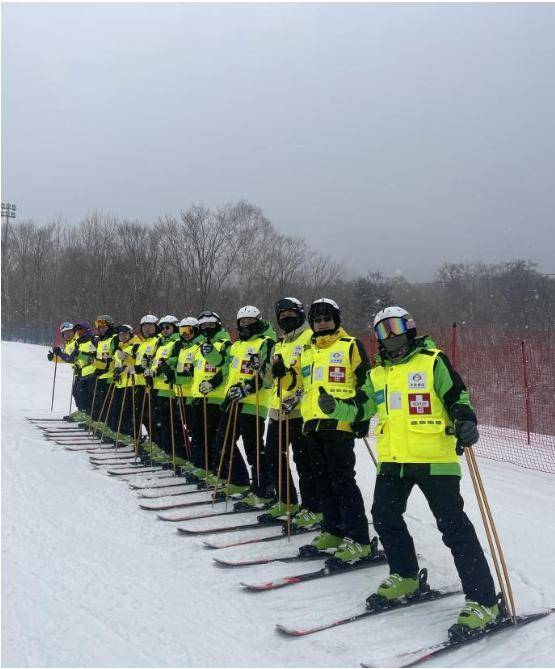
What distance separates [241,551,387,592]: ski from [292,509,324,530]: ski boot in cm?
86

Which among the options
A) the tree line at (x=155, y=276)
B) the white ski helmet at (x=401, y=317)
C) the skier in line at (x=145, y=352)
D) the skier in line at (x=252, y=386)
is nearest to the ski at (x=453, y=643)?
the white ski helmet at (x=401, y=317)

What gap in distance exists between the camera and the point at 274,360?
5.42 m

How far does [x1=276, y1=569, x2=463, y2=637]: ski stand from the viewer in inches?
143

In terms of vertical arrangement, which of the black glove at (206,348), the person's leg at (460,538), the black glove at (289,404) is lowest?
the person's leg at (460,538)

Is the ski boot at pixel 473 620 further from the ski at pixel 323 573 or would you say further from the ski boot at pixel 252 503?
the ski boot at pixel 252 503

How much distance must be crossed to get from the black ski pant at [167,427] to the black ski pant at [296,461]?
258cm

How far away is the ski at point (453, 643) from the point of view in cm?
329

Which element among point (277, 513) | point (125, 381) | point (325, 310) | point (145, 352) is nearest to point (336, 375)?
point (325, 310)

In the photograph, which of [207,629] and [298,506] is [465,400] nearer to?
[207,629]

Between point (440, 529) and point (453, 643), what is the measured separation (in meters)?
0.65

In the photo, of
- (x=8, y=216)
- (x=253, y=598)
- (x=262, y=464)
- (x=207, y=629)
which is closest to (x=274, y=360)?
(x=262, y=464)

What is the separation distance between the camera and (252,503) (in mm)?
6301

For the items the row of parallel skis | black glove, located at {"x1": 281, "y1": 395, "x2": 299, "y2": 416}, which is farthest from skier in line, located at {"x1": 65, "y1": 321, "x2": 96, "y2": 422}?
black glove, located at {"x1": 281, "y1": 395, "x2": 299, "y2": 416}

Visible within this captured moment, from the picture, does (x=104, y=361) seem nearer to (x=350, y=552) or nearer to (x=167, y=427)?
(x=167, y=427)
